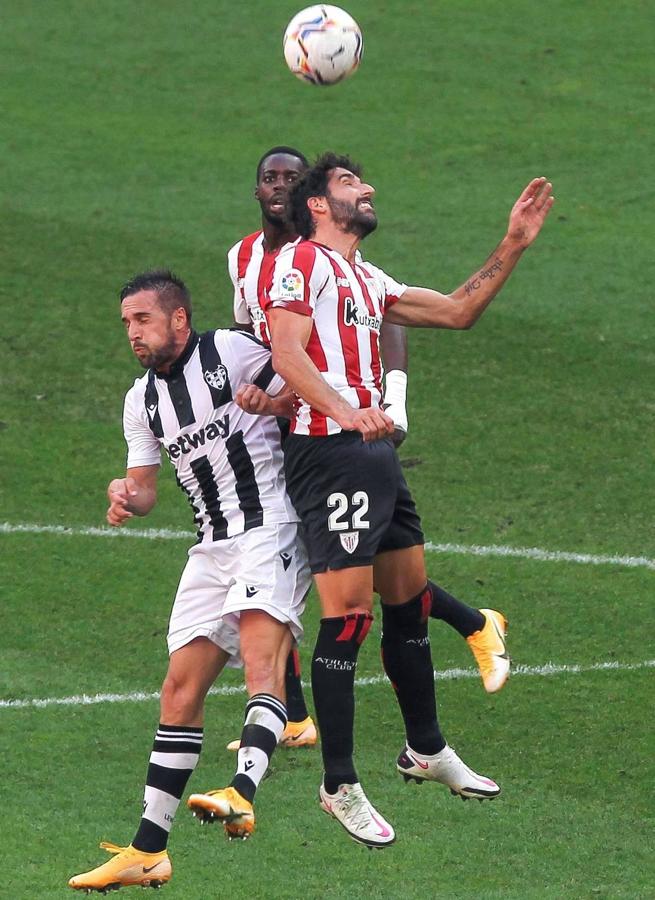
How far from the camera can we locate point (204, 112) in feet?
64.1

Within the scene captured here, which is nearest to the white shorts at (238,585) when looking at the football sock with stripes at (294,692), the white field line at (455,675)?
the football sock with stripes at (294,692)

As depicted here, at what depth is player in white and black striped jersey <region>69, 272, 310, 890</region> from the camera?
21.5 feet

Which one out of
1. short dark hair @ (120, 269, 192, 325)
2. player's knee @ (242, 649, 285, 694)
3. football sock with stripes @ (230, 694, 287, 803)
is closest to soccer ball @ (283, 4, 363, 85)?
short dark hair @ (120, 269, 192, 325)

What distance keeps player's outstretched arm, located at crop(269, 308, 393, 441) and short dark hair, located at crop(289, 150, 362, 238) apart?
1.75 ft

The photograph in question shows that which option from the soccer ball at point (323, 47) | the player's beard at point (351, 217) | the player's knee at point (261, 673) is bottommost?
the player's knee at point (261, 673)

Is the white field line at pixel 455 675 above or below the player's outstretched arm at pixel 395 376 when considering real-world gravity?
below

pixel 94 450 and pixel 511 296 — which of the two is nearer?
pixel 94 450

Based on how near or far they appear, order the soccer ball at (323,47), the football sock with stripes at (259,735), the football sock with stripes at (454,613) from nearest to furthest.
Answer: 1. the football sock with stripes at (259,735)
2. the football sock with stripes at (454,613)
3. the soccer ball at (323,47)

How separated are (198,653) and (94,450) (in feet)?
19.8

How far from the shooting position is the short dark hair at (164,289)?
6801mm

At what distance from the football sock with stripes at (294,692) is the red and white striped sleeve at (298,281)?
2531mm

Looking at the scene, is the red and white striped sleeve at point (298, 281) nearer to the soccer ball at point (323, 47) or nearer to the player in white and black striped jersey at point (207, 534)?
the player in white and black striped jersey at point (207, 534)

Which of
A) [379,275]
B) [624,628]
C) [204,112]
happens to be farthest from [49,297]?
[379,275]

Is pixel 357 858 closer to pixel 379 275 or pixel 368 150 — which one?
pixel 379 275
